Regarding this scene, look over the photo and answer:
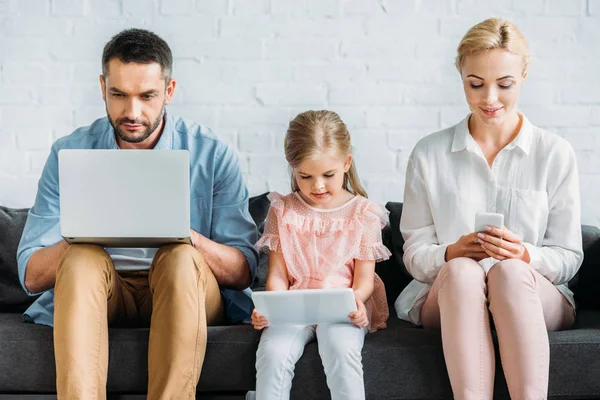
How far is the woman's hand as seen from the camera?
216cm

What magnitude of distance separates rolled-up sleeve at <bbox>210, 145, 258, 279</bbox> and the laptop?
0.40 m

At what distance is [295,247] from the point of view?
238 cm

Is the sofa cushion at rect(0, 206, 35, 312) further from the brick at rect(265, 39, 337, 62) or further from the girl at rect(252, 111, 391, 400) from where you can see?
the brick at rect(265, 39, 337, 62)

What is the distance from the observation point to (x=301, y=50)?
9.78 ft

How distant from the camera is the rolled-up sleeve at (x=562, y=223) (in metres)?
2.27

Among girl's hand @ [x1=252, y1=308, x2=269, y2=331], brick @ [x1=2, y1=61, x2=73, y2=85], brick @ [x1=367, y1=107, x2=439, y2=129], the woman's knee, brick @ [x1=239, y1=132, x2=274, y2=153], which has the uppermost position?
brick @ [x1=2, y1=61, x2=73, y2=85]

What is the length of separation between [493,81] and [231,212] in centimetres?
78

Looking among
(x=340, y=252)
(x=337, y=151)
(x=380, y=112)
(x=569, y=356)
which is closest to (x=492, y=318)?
Result: (x=569, y=356)

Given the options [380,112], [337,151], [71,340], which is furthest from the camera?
[380,112]

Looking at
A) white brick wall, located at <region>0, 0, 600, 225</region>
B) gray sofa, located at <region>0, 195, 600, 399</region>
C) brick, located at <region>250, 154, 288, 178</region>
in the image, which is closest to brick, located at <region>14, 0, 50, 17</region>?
white brick wall, located at <region>0, 0, 600, 225</region>

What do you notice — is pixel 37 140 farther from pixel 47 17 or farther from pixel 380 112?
pixel 380 112

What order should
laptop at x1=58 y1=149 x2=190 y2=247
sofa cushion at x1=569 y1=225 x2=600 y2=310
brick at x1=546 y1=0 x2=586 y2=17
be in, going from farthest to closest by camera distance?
brick at x1=546 y1=0 x2=586 y2=17 → sofa cushion at x1=569 y1=225 x2=600 y2=310 → laptop at x1=58 y1=149 x2=190 y2=247

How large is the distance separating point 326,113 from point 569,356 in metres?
0.89

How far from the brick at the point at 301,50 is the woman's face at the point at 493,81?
766mm
